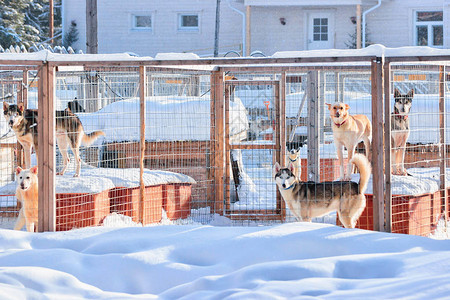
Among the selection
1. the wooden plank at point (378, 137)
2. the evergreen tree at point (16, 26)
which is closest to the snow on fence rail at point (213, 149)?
the wooden plank at point (378, 137)

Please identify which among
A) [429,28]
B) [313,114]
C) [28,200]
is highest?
[429,28]

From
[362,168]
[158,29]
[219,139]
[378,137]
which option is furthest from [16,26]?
[378,137]

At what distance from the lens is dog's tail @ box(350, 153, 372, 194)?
6.94 meters

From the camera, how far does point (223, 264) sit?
5.12 meters

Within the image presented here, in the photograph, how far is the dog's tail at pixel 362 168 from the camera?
6941 millimetres

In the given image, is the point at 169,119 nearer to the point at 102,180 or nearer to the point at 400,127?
the point at 102,180

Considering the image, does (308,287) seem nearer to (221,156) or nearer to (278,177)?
(278,177)

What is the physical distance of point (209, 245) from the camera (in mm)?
5438

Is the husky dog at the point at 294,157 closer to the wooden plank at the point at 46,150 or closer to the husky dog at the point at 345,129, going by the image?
the husky dog at the point at 345,129

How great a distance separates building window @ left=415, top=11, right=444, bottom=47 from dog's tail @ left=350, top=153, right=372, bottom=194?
1861cm

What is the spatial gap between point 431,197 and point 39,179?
14.6 feet

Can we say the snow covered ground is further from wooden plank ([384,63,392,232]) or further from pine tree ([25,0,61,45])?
pine tree ([25,0,61,45])

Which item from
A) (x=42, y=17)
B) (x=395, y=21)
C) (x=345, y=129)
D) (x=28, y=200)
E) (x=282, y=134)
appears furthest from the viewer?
(x=42, y=17)

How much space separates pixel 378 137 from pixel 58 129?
13.4 feet
